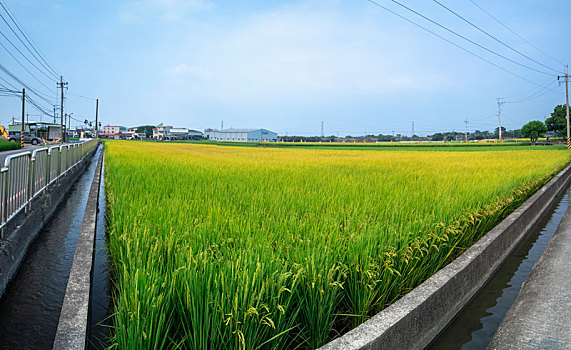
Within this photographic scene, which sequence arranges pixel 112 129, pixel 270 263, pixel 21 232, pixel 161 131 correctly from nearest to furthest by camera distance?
pixel 270 263
pixel 21 232
pixel 161 131
pixel 112 129

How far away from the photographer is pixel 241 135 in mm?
115938

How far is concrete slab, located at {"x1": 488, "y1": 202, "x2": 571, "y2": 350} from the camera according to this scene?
2.75m

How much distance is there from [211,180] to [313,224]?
4.29 m

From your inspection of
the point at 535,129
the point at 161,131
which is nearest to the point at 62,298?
the point at 535,129

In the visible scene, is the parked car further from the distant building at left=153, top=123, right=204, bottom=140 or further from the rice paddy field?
the distant building at left=153, top=123, right=204, bottom=140

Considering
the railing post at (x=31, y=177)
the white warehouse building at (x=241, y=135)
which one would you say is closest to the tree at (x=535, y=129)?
the white warehouse building at (x=241, y=135)

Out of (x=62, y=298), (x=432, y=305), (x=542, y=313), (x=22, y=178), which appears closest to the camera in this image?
(x=432, y=305)

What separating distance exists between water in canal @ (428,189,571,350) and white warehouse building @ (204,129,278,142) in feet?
352

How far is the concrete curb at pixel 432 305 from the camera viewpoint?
6.99 ft

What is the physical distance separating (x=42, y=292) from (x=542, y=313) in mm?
4444

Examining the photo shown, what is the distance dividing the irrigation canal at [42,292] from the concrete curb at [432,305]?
1672 mm

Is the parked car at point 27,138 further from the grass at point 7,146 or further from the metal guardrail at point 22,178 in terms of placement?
the metal guardrail at point 22,178

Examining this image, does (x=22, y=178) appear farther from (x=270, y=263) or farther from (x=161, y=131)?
(x=161, y=131)

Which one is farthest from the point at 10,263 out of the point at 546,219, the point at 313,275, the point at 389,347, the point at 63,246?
the point at 546,219
